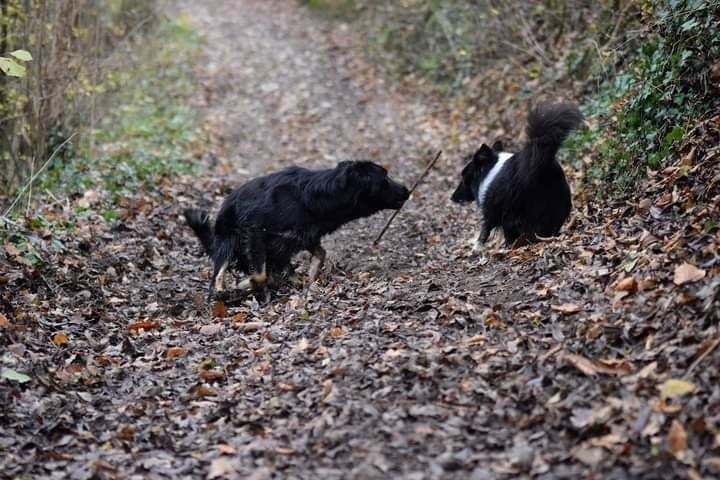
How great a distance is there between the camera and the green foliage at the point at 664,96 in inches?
295

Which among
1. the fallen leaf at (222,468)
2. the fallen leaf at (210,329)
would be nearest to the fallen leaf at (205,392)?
the fallen leaf at (222,468)

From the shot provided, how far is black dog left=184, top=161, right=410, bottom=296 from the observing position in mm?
8242

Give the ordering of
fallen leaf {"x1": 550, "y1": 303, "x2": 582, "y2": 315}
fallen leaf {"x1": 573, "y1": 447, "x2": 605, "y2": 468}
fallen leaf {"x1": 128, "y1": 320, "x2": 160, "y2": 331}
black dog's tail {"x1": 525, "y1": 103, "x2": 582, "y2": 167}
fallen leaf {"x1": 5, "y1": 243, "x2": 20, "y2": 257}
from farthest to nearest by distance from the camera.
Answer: fallen leaf {"x1": 5, "y1": 243, "x2": 20, "y2": 257} → black dog's tail {"x1": 525, "y1": 103, "x2": 582, "y2": 167} → fallen leaf {"x1": 128, "y1": 320, "x2": 160, "y2": 331} → fallen leaf {"x1": 550, "y1": 303, "x2": 582, "y2": 315} → fallen leaf {"x1": 573, "y1": 447, "x2": 605, "y2": 468}

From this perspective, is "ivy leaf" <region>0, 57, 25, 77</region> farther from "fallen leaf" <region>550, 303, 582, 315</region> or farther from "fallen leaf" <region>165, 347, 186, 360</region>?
"fallen leaf" <region>550, 303, 582, 315</region>

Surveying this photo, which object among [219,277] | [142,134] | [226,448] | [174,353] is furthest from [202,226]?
[142,134]

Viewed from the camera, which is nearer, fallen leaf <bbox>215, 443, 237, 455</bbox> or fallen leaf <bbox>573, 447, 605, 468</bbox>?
fallen leaf <bbox>573, 447, 605, 468</bbox>

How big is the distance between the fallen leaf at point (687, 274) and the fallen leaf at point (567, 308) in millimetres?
689

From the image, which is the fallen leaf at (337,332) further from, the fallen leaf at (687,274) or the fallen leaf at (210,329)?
the fallen leaf at (687,274)

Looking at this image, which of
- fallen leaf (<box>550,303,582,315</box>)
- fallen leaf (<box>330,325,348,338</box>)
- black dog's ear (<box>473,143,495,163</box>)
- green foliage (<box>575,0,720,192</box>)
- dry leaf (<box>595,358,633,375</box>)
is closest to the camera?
dry leaf (<box>595,358,633,375</box>)

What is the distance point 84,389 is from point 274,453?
1.95 meters

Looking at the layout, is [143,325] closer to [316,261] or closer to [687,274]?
[316,261]

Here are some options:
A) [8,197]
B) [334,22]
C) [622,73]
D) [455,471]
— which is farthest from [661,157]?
[334,22]

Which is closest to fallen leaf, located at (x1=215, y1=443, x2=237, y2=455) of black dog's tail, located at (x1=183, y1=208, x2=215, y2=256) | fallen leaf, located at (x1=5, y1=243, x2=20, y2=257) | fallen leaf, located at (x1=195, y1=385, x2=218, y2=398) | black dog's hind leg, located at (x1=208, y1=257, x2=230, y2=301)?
fallen leaf, located at (x1=195, y1=385, x2=218, y2=398)

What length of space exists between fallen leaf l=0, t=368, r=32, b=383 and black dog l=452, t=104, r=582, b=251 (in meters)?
4.64
